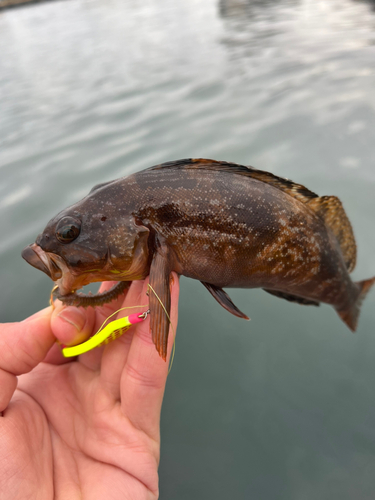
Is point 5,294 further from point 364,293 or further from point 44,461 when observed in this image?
point 364,293

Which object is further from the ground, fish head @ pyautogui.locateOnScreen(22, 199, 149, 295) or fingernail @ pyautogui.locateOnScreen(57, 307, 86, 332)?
fish head @ pyautogui.locateOnScreen(22, 199, 149, 295)

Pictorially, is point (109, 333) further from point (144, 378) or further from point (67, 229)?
point (67, 229)

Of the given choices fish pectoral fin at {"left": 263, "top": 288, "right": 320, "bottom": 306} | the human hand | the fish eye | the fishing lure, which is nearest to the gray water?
fish pectoral fin at {"left": 263, "top": 288, "right": 320, "bottom": 306}

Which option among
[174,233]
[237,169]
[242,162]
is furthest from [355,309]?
[242,162]

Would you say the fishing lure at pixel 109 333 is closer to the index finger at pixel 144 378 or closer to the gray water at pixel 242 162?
the index finger at pixel 144 378

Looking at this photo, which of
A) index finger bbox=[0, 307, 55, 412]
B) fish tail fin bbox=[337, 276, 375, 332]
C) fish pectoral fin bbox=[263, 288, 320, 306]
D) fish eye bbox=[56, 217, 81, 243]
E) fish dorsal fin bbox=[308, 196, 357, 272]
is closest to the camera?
fish eye bbox=[56, 217, 81, 243]

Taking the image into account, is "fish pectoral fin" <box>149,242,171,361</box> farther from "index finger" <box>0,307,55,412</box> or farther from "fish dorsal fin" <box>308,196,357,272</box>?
"fish dorsal fin" <box>308,196,357,272</box>

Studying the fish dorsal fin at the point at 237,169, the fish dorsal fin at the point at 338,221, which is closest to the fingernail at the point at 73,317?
the fish dorsal fin at the point at 237,169
